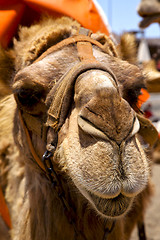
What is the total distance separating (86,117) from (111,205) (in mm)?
465

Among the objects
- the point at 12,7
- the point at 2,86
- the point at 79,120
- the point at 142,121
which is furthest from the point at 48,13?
the point at 79,120

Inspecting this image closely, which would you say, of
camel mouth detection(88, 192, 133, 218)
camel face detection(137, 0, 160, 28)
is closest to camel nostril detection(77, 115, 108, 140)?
camel mouth detection(88, 192, 133, 218)

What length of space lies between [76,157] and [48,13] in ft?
5.19

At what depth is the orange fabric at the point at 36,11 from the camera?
8.43 feet

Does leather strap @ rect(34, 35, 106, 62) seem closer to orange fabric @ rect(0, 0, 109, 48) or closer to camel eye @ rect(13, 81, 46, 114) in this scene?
camel eye @ rect(13, 81, 46, 114)

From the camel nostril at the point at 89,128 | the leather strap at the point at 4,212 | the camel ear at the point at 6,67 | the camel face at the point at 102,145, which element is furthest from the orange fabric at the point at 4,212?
the camel nostril at the point at 89,128

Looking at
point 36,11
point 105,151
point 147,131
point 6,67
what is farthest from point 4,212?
point 36,11

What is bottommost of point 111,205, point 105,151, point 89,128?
point 111,205

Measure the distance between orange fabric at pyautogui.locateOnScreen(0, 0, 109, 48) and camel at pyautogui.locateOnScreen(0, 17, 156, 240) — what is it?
20 centimetres

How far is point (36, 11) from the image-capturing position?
2.76 metres

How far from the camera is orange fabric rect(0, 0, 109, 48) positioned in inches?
101

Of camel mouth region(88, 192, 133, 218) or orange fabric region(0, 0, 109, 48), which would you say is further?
orange fabric region(0, 0, 109, 48)

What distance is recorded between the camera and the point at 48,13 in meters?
2.66

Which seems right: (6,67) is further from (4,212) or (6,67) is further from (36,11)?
(4,212)
